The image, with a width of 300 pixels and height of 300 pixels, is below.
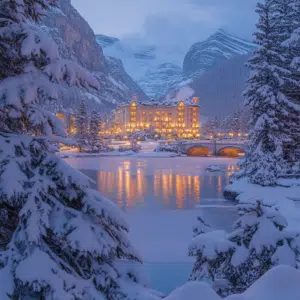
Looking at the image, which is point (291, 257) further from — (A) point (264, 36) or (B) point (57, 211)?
(A) point (264, 36)

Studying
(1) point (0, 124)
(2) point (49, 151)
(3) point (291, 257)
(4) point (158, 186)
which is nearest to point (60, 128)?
(2) point (49, 151)

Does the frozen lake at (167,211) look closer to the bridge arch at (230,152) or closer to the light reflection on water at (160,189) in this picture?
the light reflection on water at (160,189)

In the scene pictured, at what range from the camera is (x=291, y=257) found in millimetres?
4938

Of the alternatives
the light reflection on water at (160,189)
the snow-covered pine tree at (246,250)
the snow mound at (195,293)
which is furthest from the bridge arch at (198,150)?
the snow mound at (195,293)

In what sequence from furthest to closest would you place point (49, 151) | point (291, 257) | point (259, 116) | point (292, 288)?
point (259, 116), point (291, 257), point (49, 151), point (292, 288)

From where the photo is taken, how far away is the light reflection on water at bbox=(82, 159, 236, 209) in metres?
28.3

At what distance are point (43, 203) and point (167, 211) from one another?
21271 mm

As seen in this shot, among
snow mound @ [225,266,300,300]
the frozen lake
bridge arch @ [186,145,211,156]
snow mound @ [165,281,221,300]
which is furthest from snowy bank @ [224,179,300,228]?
bridge arch @ [186,145,211,156]

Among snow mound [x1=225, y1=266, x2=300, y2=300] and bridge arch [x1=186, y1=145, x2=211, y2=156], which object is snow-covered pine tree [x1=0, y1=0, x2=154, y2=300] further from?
bridge arch [x1=186, y1=145, x2=211, y2=156]

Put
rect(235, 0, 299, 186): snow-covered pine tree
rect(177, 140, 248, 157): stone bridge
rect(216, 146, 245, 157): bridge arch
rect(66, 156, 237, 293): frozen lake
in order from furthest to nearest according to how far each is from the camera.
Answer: rect(216, 146, 245, 157): bridge arch < rect(177, 140, 248, 157): stone bridge < rect(235, 0, 299, 186): snow-covered pine tree < rect(66, 156, 237, 293): frozen lake

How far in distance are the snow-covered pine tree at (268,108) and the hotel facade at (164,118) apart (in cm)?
12111

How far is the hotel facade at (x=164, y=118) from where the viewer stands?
155m

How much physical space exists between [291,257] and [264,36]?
28.2 metres

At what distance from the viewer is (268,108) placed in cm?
2928
